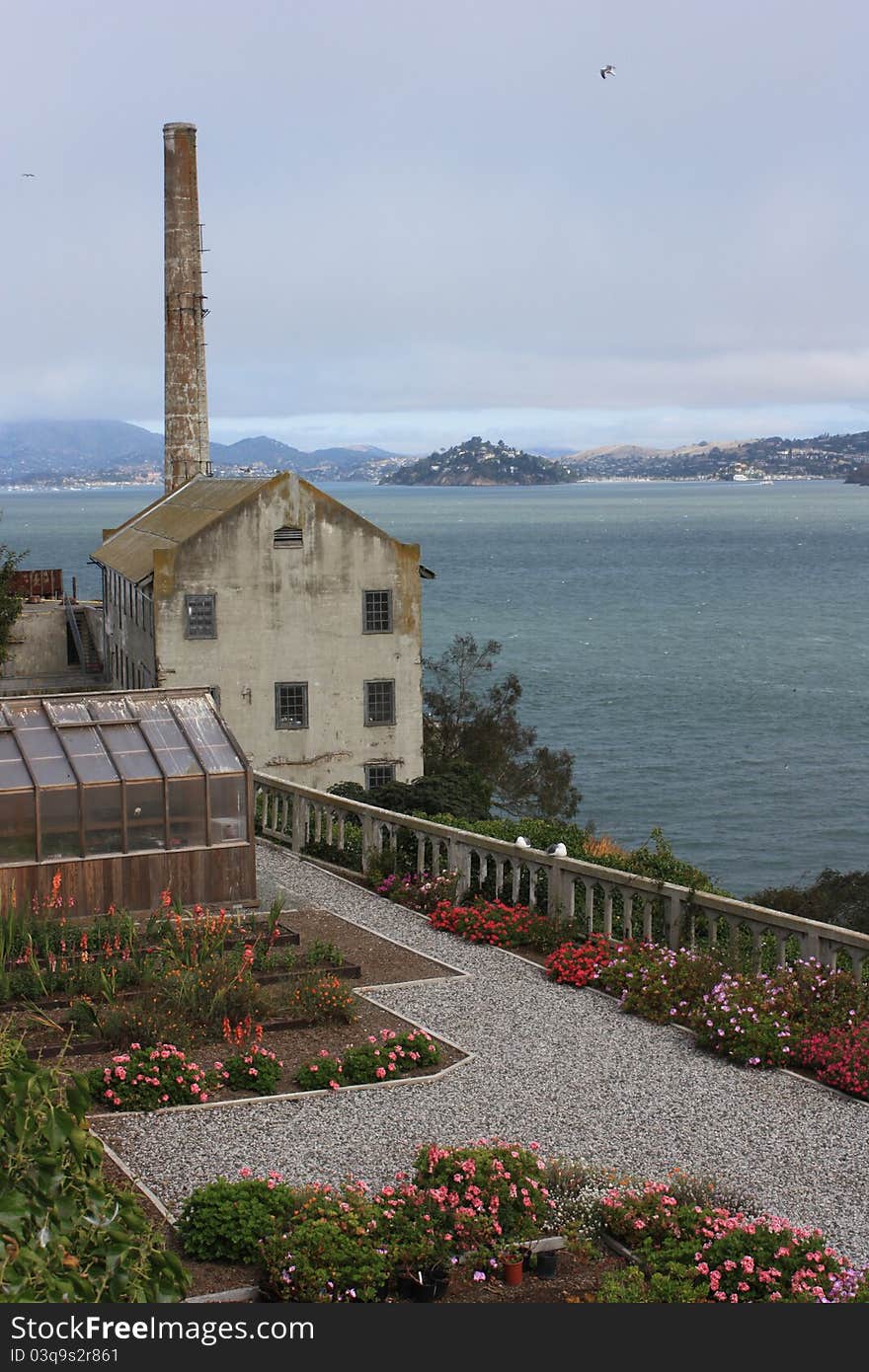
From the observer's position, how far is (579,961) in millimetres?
17469

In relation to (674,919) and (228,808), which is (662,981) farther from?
(228,808)

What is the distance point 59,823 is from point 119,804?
76 cm

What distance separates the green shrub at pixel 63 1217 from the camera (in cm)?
684

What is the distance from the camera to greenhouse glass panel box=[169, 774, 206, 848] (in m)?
19.7

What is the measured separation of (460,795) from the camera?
101 ft

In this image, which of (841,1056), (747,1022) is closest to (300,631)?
(747,1022)

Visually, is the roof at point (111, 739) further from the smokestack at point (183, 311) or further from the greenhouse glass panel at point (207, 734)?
the smokestack at point (183, 311)

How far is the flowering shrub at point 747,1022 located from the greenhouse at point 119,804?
6901mm

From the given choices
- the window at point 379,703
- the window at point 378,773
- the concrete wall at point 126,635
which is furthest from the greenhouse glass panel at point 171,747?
the window at point 378,773

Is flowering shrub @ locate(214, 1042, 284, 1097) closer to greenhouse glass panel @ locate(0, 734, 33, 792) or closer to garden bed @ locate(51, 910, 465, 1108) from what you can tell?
garden bed @ locate(51, 910, 465, 1108)

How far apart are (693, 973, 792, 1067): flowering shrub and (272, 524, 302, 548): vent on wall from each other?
3006cm

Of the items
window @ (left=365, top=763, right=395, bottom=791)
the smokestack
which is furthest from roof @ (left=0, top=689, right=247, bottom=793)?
the smokestack

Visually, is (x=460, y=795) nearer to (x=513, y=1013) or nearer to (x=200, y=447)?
(x=513, y=1013)

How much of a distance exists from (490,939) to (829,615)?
129 m
